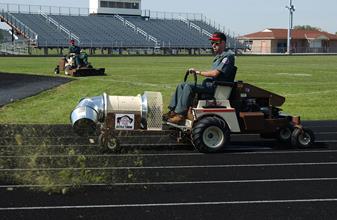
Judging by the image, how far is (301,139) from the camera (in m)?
9.68

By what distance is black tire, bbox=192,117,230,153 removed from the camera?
8.81 meters

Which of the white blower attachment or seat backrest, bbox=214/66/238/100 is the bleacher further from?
seat backrest, bbox=214/66/238/100

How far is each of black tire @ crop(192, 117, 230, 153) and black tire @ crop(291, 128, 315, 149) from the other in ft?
4.48

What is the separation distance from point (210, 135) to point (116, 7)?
8702 centimetres

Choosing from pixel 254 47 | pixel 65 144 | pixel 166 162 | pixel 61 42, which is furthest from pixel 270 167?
pixel 254 47

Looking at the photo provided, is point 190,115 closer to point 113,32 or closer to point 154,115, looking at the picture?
point 154,115

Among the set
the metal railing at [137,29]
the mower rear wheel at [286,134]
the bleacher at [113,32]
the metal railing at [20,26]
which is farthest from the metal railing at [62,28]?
the mower rear wheel at [286,134]

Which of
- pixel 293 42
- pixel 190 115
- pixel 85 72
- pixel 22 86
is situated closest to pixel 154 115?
pixel 190 115

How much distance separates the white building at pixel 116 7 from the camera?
92312 mm

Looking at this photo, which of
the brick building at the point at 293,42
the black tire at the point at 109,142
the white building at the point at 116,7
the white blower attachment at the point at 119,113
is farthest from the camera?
the brick building at the point at 293,42

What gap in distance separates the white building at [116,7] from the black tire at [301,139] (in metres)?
85.0

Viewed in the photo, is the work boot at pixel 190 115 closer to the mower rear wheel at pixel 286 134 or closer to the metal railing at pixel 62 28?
the mower rear wheel at pixel 286 134

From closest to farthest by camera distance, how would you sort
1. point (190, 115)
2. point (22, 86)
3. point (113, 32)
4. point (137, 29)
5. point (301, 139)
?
1. point (190, 115)
2. point (301, 139)
3. point (22, 86)
4. point (113, 32)
5. point (137, 29)

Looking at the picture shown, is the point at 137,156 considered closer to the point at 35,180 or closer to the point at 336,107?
the point at 35,180
